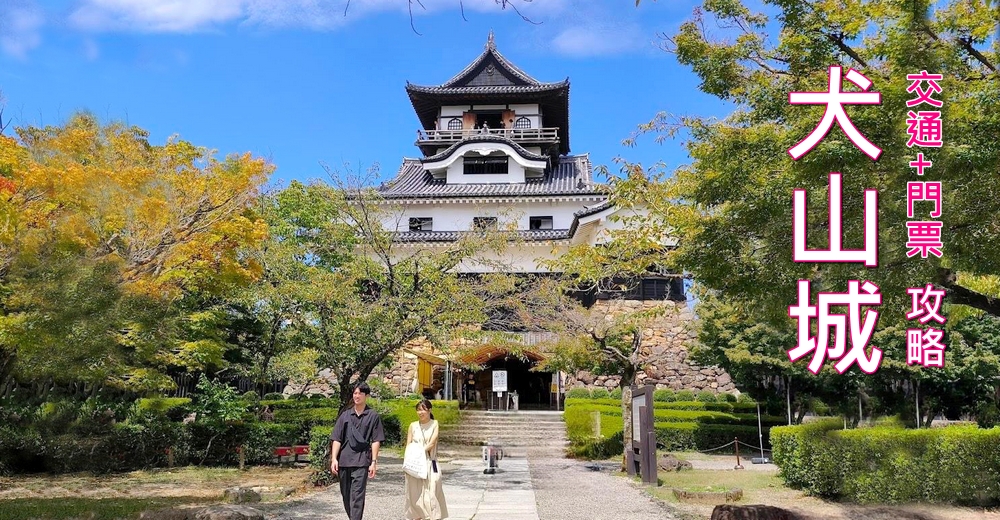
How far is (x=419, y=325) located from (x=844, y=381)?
1390 cm

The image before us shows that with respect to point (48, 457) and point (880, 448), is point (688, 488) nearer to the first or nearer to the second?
point (880, 448)

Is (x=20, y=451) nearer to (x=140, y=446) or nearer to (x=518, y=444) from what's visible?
(x=140, y=446)

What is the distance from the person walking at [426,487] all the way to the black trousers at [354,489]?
487 mm

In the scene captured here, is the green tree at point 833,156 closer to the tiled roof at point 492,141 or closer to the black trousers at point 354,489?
the black trousers at point 354,489

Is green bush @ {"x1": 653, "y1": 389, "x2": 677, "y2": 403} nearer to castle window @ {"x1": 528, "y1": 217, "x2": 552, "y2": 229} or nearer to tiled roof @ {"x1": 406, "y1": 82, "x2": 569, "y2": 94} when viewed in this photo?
castle window @ {"x1": 528, "y1": 217, "x2": 552, "y2": 229}

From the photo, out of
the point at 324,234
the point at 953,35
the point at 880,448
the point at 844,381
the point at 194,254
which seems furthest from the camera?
the point at 844,381

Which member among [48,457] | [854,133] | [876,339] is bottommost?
[48,457]

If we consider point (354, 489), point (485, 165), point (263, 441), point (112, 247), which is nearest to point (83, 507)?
point (112, 247)

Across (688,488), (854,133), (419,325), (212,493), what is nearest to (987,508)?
(688,488)

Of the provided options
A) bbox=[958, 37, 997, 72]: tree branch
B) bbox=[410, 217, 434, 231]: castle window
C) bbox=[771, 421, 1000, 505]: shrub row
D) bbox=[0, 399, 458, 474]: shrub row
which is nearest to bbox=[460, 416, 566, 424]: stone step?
bbox=[0, 399, 458, 474]: shrub row

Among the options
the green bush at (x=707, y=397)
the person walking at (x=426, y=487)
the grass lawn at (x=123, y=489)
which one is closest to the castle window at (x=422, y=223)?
the green bush at (x=707, y=397)

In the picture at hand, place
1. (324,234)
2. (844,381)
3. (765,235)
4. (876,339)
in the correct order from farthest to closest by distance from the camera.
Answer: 1. (844,381)
2. (876,339)
3. (324,234)
4. (765,235)

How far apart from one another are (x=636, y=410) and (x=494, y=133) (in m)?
22.2

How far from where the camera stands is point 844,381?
20.3 metres
